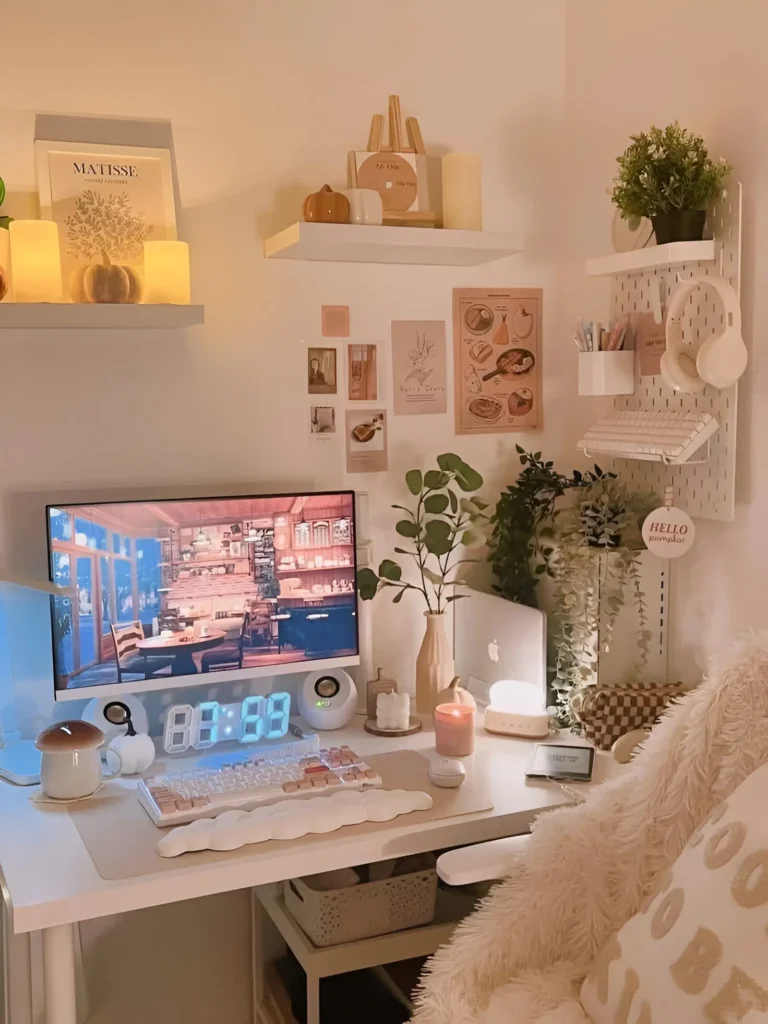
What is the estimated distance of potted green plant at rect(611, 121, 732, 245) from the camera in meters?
1.82

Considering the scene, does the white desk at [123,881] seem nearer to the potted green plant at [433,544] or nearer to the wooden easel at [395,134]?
the potted green plant at [433,544]

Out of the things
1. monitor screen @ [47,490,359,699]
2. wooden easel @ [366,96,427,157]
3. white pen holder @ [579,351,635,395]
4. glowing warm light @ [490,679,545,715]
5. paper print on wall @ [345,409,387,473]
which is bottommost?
glowing warm light @ [490,679,545,715]

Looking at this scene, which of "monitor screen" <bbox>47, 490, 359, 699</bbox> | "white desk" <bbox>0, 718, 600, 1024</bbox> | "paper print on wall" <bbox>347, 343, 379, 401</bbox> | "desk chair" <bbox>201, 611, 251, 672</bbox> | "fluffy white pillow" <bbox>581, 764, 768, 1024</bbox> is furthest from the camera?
"paper print on wall" <bbox>347, 343, 379, 401</bbox>

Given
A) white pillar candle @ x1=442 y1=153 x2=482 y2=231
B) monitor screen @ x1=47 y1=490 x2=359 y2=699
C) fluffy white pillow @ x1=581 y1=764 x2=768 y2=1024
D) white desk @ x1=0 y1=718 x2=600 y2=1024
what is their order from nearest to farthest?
fluffy white pillow @ x1=581 y1=764 x2=768 y2=1024, white desk @ x1=0 y1=718 x2=600 y2=1024, monitor screen @ x1=47 y1=490 x2=359 y2=699, white pillar candle @ x1=442 y1=153 x2=482 y2=231

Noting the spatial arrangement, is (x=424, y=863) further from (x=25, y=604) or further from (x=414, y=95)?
(x=414, y=95)

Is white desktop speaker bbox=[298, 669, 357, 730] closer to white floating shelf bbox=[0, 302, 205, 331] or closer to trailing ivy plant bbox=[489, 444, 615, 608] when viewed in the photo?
trailing ivy plant bbox=[489, 444, 615, 608]

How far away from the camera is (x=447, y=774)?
175cm

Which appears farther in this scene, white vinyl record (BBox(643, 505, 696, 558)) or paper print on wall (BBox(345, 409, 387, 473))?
paper print on wall (BBox(345, 409, 387, 473))

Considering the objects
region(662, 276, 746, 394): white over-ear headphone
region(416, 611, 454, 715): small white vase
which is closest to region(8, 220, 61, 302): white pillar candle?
region(416, 611, 454, 715): small white vase

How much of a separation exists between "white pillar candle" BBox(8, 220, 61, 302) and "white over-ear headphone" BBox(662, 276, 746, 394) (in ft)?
3.66

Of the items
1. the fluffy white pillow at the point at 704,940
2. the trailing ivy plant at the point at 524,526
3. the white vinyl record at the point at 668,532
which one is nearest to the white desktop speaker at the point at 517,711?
the trailing ivy plant at the point at 524,526

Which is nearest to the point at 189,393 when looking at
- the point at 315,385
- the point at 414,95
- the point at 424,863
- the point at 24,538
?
the point at 315,385

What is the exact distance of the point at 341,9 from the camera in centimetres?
211

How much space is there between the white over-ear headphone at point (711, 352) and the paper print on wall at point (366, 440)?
641 millimetres
